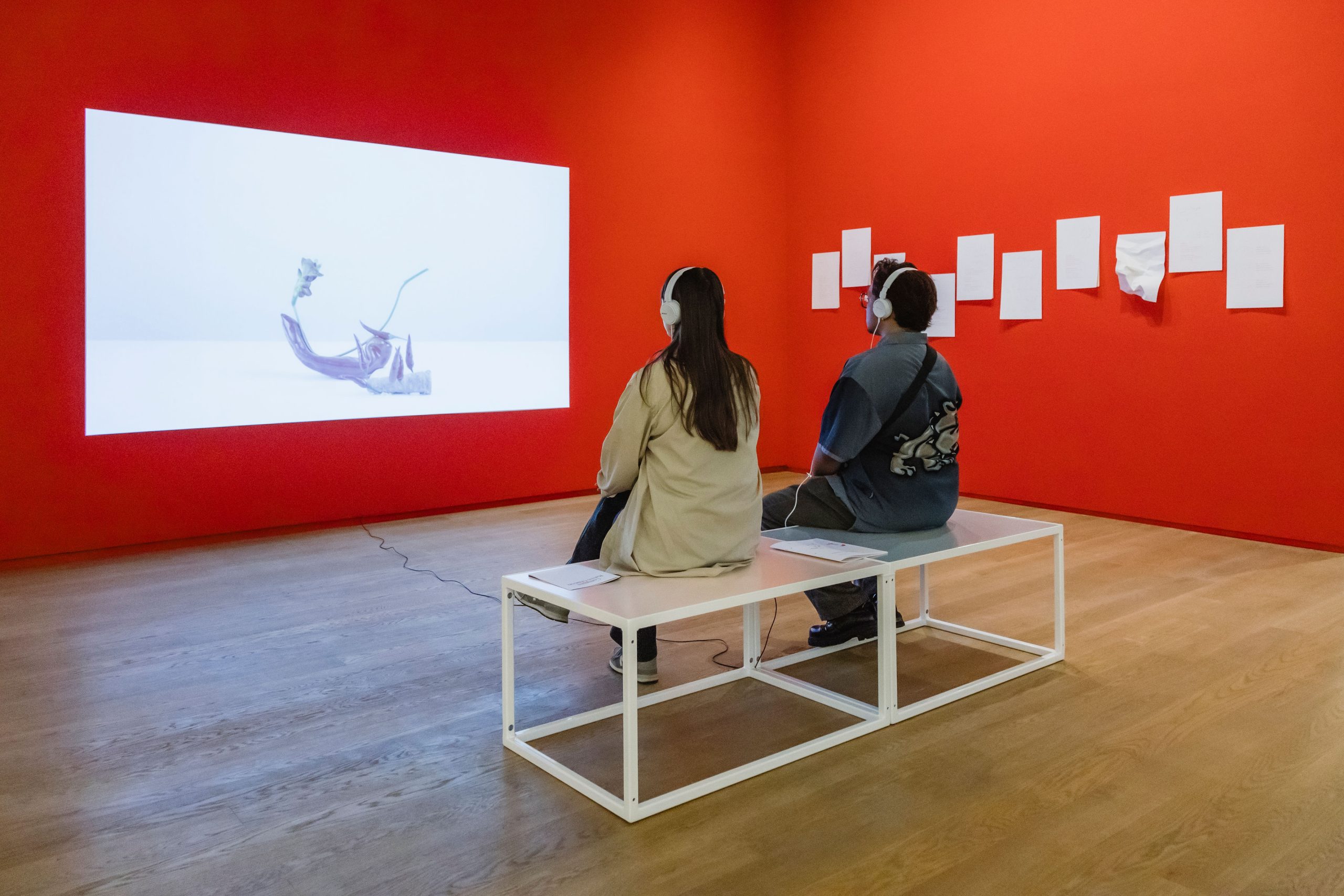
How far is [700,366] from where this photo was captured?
2.46 meters

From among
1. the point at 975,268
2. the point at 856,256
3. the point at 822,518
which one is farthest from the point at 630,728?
the point at 856,256

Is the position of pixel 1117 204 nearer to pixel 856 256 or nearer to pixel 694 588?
pixel 856 256

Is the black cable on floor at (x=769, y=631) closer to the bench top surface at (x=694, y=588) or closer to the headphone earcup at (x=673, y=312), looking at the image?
the bench top surface at (x=694, y=588)

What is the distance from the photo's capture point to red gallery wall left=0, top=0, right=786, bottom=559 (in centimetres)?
434

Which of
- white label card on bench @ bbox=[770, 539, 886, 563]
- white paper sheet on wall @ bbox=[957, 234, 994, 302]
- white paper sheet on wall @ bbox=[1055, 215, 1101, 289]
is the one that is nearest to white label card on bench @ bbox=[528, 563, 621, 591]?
white label card on bench @ bbox=[770, 539, 886, 563]

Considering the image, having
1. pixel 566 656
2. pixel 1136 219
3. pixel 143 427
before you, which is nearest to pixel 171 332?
pixel 143 427

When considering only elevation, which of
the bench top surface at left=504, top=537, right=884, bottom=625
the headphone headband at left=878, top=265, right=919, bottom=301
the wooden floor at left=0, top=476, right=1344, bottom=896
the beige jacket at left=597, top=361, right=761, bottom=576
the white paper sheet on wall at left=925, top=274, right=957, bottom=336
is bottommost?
the wooden floor at left=0, top=476, right=1344, bottom=896

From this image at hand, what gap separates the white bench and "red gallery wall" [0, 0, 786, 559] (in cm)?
281

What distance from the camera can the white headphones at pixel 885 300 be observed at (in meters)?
2.98

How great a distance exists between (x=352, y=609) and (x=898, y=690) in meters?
1.95

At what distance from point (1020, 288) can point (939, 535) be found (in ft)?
10.5

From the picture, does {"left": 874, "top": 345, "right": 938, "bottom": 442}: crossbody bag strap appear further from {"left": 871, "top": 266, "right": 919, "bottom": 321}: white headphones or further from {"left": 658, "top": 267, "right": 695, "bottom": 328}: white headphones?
{"left": 658, "top": 267, "right": 695, "bottom": 328}: white headphones

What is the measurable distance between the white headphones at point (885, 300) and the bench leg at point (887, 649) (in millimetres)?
857

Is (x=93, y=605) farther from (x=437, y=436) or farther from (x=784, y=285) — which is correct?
(x=784, y=285)
